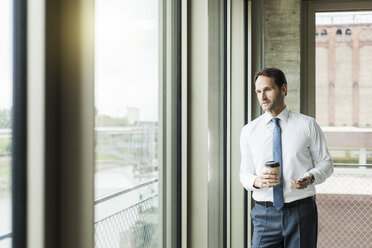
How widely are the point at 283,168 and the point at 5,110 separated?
1.74m

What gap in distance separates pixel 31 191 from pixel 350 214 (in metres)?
3.68

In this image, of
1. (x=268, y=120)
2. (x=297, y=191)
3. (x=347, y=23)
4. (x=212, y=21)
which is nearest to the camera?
(x=297, y=191)

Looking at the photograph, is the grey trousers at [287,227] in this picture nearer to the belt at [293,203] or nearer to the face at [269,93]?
the belt at [293,203]

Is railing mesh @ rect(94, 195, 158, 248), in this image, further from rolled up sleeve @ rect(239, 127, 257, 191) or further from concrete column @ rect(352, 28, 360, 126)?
concrete column @ rect(352, 28, 360, 126)

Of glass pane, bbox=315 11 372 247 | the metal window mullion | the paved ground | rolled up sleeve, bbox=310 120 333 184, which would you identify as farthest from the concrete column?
the metal window mullion

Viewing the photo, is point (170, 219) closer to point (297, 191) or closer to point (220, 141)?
point (297, 191)

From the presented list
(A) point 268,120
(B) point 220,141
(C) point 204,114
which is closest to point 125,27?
(C) point 204,114

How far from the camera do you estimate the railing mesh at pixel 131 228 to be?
1.01 meters

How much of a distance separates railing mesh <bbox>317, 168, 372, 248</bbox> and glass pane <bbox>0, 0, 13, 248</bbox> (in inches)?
138

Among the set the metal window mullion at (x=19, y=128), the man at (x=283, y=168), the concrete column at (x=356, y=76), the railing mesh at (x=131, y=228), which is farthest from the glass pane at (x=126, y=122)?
the concrete column at (x=356, y=76)

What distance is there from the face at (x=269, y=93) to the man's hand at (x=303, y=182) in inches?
16.3

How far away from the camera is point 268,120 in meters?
2.20

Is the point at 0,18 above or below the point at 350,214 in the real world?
above

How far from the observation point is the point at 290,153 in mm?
2076
